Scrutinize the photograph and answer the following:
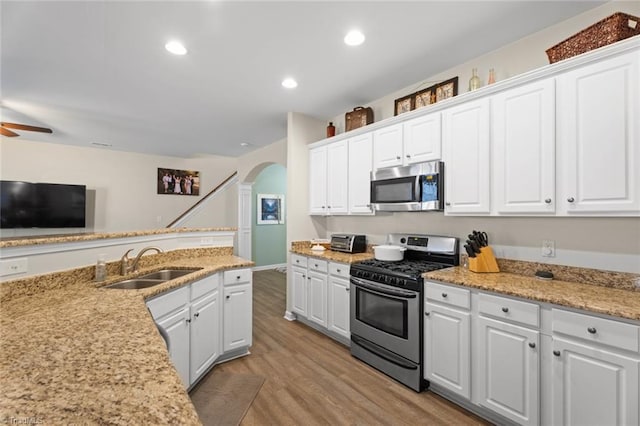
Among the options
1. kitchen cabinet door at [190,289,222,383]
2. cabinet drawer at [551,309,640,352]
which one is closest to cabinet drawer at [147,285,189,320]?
kitchen cabinet door at [190,289,222,383]

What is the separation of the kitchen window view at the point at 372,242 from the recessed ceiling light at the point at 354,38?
1 centimetres

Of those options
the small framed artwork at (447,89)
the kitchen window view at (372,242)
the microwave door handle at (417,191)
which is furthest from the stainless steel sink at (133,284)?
the small framed artwork at (447,89)

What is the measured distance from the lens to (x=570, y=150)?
1.86 meters

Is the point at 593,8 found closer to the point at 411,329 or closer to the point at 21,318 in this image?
the point at 411,329

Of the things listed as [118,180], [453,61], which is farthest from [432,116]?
[118,180]

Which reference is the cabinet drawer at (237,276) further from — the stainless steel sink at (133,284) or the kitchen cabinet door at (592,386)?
the kitchen cabinet door at (592,386)

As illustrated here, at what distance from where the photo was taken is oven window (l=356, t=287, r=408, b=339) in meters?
2.40

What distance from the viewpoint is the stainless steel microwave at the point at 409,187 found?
2592mm

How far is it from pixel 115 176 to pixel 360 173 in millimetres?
5734

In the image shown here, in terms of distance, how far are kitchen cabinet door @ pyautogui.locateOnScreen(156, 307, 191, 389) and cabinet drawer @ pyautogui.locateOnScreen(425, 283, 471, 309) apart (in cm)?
188

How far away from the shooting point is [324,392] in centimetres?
229

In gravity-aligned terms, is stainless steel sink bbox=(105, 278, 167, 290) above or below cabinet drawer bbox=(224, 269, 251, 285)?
above

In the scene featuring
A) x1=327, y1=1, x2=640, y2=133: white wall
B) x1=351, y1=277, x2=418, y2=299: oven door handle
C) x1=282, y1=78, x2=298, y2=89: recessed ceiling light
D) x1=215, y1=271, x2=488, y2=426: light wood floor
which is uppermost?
x1=282, y1=78, x2=298, y2=89: recessed ceiling light

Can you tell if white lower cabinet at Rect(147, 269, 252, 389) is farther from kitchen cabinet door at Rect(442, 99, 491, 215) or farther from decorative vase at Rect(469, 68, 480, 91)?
decorative vase at Rect(469, 68, 480, 91)
